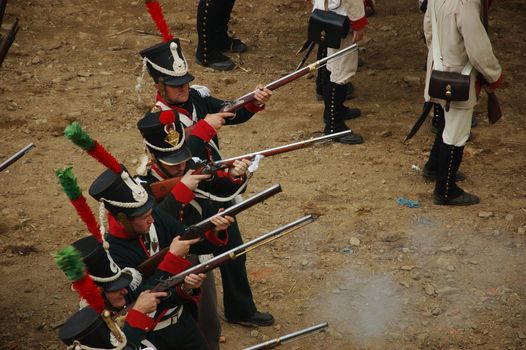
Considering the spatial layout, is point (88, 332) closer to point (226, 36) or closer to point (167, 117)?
point (167, 117)

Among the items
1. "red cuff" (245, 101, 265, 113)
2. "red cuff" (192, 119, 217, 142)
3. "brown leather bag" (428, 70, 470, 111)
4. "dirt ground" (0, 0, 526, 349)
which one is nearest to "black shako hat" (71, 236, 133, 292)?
"red cuff" (192, 119, 217, 142)

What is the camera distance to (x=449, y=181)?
765cm

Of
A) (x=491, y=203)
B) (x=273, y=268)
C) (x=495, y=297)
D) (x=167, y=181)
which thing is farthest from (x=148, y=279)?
(x=491, y=203)

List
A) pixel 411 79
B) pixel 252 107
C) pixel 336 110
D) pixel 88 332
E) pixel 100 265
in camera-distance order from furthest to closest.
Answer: pixel 411 79 → pixel 336 110 → pixel 252 107 → pixel 100 265 → pixel 88 332

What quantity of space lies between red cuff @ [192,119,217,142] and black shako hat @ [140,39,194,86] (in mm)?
348

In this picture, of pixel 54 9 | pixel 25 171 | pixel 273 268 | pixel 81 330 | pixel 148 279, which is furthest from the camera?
pixel 54 9

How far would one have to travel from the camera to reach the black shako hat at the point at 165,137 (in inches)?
216

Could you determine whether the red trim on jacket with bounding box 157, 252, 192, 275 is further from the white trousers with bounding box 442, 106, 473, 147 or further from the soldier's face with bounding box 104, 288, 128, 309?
the white trousers with bounding box 442, 106, 473, 147

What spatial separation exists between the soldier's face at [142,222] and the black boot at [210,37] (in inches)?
228

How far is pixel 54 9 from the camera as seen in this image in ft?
38.6

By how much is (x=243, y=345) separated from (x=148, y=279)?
1.66 m

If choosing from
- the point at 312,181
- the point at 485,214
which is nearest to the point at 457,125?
the point at 485,214

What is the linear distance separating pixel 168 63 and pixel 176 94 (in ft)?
0.77

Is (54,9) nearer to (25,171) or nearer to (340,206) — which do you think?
(25,171)
